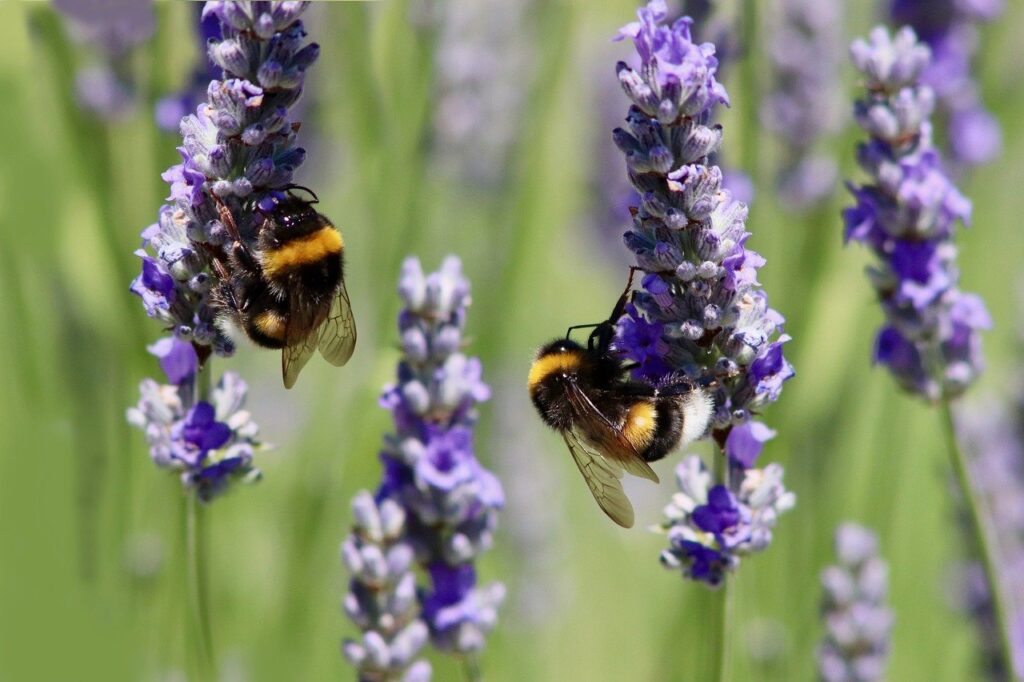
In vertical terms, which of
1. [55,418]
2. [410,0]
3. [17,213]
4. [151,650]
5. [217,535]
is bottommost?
[151,650]

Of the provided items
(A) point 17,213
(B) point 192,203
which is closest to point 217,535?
(A) point 17,213

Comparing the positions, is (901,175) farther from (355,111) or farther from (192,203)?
(355,111)

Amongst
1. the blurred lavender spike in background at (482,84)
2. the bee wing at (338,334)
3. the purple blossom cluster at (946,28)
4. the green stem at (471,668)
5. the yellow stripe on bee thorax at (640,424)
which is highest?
the blurred lavender spike in background at (482,84)

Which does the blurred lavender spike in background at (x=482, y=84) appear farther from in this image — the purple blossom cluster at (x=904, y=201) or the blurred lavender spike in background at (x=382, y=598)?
the blurred lavender spike in background at (x=382, y=598)

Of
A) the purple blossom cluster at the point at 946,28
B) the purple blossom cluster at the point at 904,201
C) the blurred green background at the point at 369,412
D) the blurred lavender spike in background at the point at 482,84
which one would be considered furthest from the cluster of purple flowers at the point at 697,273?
the blurred lavender spike in background at the point at 482,84

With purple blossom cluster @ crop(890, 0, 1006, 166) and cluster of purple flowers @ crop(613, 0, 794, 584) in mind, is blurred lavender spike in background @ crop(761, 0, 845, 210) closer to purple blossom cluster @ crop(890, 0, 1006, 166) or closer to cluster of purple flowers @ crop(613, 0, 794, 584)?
purple blossom cluster @ crop(890, 0, 1006, 166)

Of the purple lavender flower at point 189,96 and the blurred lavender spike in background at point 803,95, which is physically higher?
the blurred lavender spike in background at point 803,95
